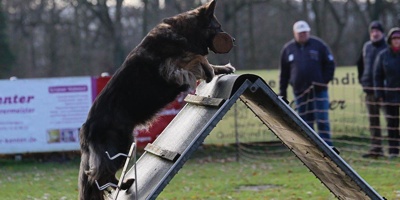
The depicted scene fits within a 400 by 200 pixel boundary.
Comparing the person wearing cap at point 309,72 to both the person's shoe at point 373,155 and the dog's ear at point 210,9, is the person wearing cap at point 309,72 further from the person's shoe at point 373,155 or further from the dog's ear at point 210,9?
the dog's ear at point 210,9

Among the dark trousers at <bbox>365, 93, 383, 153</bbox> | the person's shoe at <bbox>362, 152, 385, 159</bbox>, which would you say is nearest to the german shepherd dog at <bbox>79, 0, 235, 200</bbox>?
the person's shoe at <bbox>362, 152, 385, 159</bbox>

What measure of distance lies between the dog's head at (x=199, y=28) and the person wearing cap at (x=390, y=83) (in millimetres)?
6380

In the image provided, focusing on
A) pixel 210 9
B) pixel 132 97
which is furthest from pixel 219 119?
pixel 210 9

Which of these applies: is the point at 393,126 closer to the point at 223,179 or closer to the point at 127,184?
the point at 223,179

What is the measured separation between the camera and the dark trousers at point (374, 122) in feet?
42.9

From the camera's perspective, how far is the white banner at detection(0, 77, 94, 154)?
45.7 ft

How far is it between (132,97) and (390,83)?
24.3ft

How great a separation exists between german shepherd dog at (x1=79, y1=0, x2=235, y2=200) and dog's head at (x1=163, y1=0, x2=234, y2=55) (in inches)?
0.7

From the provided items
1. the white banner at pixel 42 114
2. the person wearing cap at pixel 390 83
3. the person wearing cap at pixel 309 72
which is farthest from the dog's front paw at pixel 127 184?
the white banner at pixel 42 114

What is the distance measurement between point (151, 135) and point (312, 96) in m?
3.08

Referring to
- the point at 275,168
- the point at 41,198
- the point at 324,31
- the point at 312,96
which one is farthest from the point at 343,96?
the point at 324,31

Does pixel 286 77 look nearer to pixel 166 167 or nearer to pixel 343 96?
pixel 343 96

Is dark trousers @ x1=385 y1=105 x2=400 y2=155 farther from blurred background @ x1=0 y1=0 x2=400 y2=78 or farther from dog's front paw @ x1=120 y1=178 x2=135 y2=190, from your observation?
blurred background @ x1=0 y1=0 x2=400 y2=78

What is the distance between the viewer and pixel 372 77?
13.0 meters
